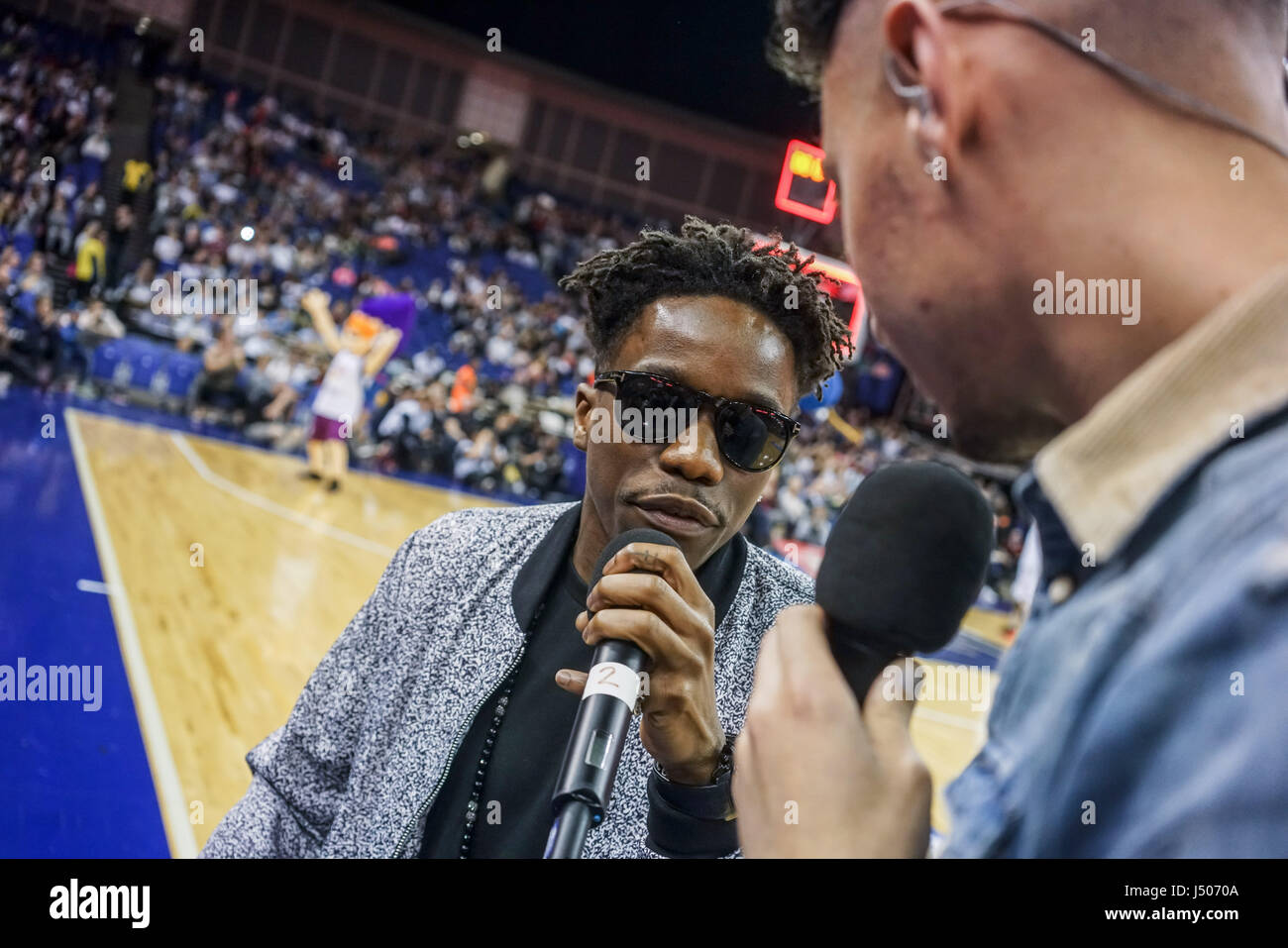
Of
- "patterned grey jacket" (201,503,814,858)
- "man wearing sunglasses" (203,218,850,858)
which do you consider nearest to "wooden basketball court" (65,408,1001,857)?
"patterned grey jacket" (201,503,814,858)

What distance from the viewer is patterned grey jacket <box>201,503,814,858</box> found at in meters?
1.51

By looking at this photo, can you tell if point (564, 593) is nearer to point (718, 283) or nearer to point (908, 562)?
point (718, 283)

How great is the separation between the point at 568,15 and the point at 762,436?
20.8 meters

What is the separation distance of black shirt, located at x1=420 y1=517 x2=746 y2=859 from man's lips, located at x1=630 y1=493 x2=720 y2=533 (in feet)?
0.36

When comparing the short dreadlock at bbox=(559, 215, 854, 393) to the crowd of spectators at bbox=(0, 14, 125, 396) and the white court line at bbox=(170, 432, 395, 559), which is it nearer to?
the white court line at bbox=(170, 432, 395, 559)

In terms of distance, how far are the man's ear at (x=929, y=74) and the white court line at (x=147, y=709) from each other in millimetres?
2463

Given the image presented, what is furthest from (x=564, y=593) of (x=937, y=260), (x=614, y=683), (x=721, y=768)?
(x=937, y=260)

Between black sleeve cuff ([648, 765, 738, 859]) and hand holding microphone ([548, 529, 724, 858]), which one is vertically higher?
hand holding microphone ([548, 529, 724, 858])

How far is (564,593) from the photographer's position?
1.68 metres

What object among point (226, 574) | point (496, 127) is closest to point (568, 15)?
point (496, 127)

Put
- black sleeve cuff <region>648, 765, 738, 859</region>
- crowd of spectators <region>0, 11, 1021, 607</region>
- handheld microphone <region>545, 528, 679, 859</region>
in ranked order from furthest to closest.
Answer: crowd of spectators <region>0, 11, 1021, 607</region> < black sleeve cuff <region>648, 765, 738, 859</region> < handheld microphone <region>545, 528, 679, 859</region>

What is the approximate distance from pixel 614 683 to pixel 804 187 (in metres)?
9.60
